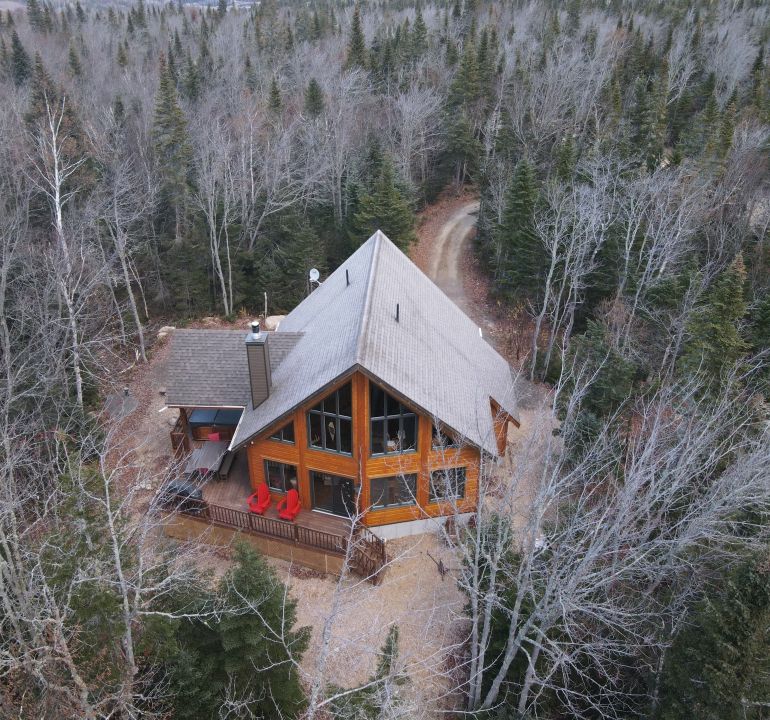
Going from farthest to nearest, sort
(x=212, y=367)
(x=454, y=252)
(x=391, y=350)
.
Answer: (x=454, y=252), (x=212, y=367), (x=391, y=350)

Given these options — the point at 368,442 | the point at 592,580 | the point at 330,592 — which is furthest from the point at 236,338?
the point at 592,580

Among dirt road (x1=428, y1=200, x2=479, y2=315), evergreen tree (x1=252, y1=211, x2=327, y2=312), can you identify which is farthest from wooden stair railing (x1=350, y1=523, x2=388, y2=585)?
evergreen tree (x1=252, y1=211, x2=327, y2=312)

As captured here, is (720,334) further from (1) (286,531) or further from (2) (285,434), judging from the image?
(1) (286,531)

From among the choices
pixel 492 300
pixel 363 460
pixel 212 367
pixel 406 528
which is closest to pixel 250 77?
pixel 492 300

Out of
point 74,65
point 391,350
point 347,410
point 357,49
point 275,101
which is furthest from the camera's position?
point 357,49

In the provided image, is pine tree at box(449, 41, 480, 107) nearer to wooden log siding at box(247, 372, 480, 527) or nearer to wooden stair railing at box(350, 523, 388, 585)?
wooden log siding at box(247, 372, 480, 527)

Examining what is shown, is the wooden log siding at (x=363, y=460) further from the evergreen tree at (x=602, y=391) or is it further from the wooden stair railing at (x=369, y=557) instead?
the evergreen tree at (x=602, y=391)

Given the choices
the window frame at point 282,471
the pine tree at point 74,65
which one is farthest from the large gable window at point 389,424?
the pine tree at point 74,65

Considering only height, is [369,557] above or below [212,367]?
below
